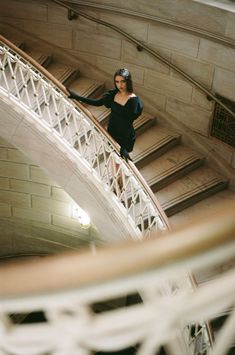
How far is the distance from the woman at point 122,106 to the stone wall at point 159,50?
1.76 metres

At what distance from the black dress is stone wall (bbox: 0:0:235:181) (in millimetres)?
1776

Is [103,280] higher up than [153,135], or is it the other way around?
[153,135]

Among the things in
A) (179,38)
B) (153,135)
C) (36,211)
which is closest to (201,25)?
(179,38)

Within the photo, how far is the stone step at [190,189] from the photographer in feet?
23.4

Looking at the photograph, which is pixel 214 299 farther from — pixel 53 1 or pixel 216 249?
pixel 53 1

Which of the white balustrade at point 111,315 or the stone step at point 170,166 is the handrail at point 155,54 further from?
the white balustrade at point 111,315

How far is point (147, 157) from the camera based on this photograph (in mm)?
7609

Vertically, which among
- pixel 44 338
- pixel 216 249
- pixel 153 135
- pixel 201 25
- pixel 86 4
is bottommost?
pixel 44 338

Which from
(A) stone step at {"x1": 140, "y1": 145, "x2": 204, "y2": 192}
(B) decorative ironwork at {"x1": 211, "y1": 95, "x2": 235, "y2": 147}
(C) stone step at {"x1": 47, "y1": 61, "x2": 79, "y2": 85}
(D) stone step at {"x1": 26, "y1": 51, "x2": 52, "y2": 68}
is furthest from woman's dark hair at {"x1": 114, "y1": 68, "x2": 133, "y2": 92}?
(D) stone step at {"x1": 26, "y1": 51, "x2": 52, "y2": 68}

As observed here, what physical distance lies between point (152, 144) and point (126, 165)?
5.38ft

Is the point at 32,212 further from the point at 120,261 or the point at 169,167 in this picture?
the point at 120,261

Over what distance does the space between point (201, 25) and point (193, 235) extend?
20.0 ft

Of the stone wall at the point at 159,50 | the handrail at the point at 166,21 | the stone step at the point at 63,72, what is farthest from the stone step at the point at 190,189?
the stone step at the point at 63,72

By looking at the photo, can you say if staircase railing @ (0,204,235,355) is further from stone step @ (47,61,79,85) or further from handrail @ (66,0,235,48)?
stone step @ (47,61,79,85)
